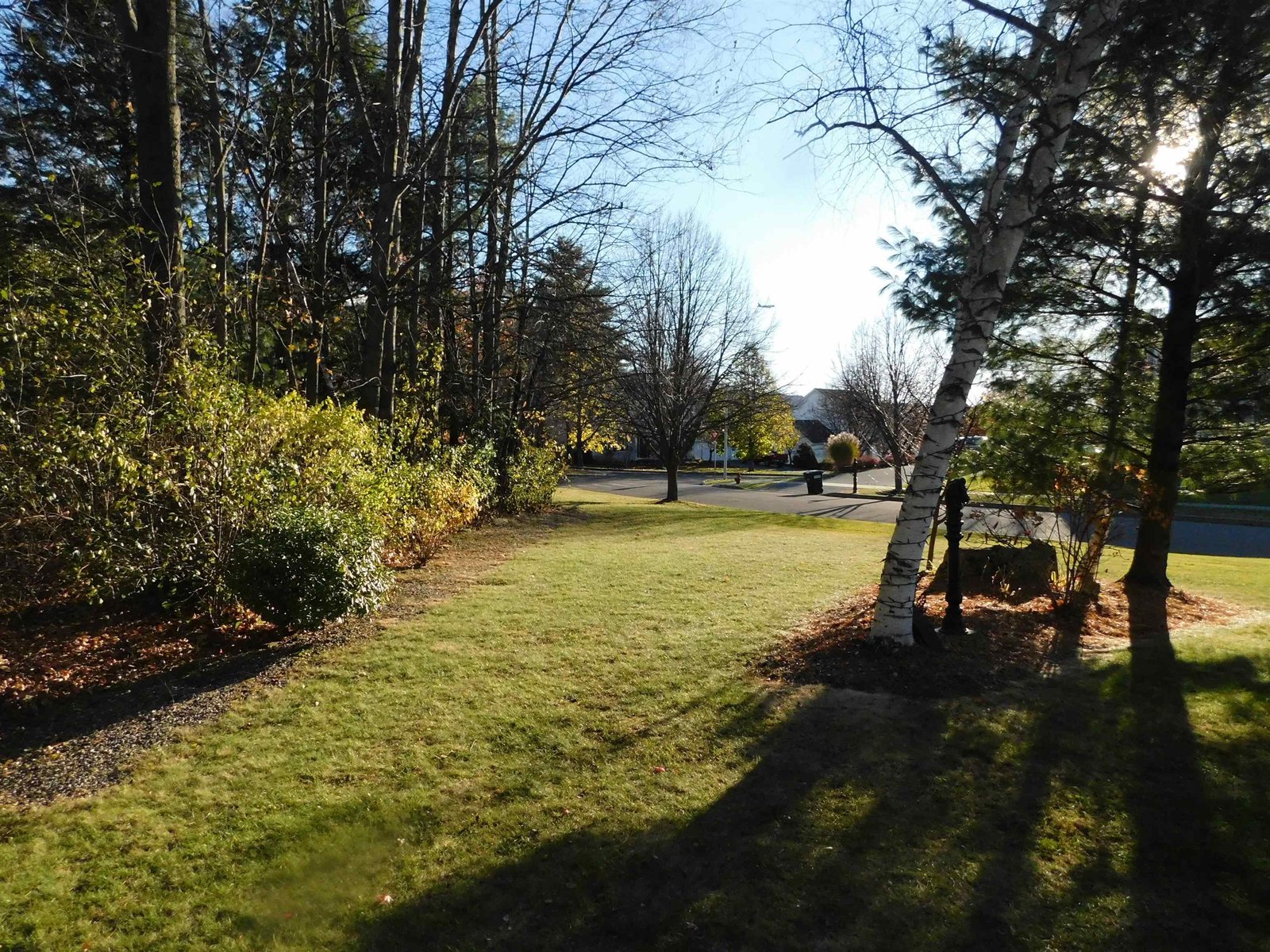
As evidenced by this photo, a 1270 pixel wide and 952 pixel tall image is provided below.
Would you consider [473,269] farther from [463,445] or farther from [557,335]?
[557,335]

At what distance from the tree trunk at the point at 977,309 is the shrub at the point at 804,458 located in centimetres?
4738

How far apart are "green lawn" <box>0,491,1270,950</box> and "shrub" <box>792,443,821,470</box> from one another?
156 ft

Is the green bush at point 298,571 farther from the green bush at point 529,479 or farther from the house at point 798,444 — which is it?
the house at point 798,444

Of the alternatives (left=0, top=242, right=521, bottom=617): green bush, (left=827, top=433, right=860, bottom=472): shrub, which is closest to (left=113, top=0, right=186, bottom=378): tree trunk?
(left=0, top=242, right=521, bottom=617): green bush

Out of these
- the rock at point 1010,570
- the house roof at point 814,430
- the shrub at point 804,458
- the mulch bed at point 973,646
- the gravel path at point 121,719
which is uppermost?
the house roof at point 814,430

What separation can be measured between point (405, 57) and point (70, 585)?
8.63m

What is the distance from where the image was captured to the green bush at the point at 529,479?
16625 millimetres

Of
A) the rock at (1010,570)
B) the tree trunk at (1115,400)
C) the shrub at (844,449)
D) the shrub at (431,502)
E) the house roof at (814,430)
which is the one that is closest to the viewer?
the tree trunk at (1115,400)

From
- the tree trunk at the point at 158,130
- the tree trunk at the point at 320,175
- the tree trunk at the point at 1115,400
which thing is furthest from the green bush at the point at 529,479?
the tree trunk at the point at 1115,400

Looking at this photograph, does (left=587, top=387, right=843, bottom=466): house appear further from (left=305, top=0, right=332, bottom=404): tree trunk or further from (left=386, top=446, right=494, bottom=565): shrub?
(left=305, top=0, right=332, bottom=404): tree trunk

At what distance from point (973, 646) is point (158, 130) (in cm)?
883

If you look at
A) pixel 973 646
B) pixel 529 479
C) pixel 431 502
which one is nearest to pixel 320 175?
pixel 431 502

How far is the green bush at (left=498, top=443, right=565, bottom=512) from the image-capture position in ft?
54.5

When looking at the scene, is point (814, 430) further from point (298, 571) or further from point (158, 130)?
point (298, 571)
